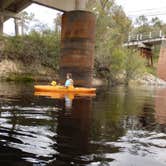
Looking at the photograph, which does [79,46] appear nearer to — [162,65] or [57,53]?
[57,53]

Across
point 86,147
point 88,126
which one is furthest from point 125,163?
point 88,126

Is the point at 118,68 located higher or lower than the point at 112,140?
higher

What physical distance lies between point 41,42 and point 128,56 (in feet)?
41.5

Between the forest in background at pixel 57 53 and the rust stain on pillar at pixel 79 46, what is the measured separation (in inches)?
467

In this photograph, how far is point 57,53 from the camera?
1499 inches

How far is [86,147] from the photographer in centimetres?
631

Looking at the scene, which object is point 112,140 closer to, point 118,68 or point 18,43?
point 18,43

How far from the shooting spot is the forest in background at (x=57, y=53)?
36.2 meters

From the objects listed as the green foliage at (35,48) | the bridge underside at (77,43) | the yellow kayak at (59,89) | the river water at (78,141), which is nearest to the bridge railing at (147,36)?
the green foliage at (35,48)

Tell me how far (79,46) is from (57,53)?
1491 centimetres

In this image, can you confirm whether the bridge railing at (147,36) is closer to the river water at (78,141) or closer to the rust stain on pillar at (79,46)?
the rust stain on pillar at (79,46)

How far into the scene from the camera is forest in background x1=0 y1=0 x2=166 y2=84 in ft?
119

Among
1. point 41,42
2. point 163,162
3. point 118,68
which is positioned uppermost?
point 41,42

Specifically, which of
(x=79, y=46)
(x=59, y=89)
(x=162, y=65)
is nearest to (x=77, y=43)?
(x=79, y=46)
